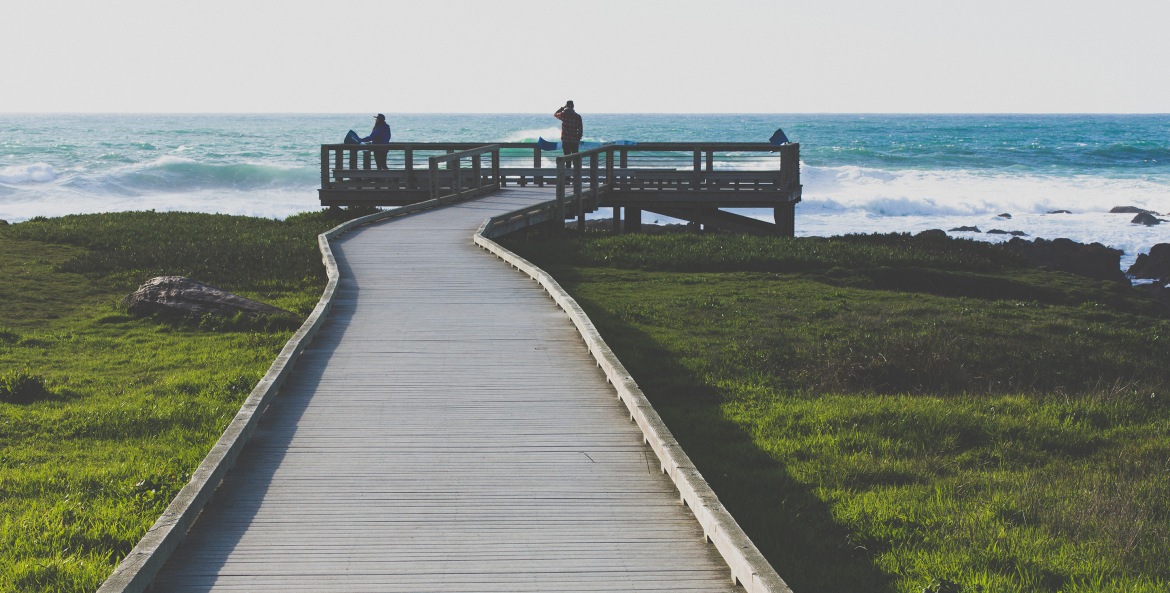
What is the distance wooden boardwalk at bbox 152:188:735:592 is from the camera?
529cm

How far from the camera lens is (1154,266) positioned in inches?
1136

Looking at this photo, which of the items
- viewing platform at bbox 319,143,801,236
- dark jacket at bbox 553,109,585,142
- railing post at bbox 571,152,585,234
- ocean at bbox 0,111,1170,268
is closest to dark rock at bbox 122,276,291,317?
viewing platform at bbox 319,143,801,236

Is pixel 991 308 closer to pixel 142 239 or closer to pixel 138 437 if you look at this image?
pixel 138 437

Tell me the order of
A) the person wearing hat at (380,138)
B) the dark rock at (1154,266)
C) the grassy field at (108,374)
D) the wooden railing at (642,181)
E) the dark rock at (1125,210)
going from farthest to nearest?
1. the dark rock at (1125,210)
2. the dark rock at (1154,266)
3. the person wearing hat at (380,138)
4. the wooden railing at (642,181)
5. the grassy field at (108,374)

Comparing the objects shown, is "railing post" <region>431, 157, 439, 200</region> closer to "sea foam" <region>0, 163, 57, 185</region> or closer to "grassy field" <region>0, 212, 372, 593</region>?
"grassy field" <region>0, 212, 372, 593</region>

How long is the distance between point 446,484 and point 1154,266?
2725 cm

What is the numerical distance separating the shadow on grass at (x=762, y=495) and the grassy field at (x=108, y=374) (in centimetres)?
362

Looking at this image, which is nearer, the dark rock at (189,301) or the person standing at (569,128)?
the dark rock at (189,301)

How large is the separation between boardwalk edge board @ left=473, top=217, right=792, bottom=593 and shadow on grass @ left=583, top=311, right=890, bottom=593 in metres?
0.64

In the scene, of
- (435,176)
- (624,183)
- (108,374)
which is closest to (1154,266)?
(624,183)

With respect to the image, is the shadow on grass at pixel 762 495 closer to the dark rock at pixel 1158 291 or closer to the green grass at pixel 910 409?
the green grass at pixel 910 409

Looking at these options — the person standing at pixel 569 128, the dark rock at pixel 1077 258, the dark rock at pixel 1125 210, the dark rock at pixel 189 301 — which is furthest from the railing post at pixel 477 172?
the dark rock at pixel 1125 210

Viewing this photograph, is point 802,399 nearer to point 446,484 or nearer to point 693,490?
point 693,490

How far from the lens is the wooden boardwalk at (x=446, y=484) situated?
529 cm
